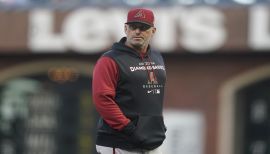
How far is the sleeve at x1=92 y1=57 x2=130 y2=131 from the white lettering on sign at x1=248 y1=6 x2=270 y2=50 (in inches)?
311

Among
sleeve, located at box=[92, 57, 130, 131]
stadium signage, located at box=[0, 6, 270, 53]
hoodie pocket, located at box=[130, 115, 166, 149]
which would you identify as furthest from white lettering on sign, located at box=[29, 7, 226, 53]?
sleeve, located at box=[92, 57, 130, 131]

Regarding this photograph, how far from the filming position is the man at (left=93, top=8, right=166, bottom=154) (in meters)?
6.23

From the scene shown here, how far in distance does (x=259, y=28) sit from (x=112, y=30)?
225cm

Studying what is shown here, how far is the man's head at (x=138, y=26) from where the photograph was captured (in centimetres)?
630

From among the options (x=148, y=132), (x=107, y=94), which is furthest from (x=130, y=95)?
(x=148, y=132)

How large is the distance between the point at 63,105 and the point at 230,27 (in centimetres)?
306

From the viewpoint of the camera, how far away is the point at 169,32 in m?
14.4

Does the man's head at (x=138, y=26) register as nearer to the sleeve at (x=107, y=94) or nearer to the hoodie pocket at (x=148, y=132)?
the sleeve at (x=107, y=94)

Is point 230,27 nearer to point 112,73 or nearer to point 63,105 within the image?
point 63,105

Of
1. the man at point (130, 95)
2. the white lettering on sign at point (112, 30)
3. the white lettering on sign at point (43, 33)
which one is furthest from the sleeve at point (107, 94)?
the white lettering on sign at point (43, 33)

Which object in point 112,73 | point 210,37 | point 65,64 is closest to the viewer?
point 112,73

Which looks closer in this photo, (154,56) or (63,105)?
(154,56)

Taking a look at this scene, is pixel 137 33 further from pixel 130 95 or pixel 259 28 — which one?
pixel 259 28

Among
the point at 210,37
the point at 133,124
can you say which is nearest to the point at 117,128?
the point at 133,124
